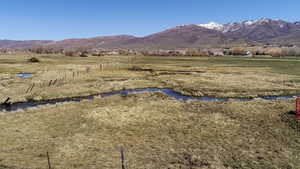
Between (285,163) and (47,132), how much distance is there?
16850 mm

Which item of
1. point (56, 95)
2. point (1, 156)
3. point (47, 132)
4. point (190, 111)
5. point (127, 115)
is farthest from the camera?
point (56, 95)

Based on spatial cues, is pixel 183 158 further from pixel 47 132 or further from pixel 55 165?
pixel 47 132

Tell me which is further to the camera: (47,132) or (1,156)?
(47,132)

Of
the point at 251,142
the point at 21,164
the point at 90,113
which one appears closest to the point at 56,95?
the point at 90,113

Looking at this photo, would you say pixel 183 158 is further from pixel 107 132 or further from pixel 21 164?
pixel 21 164

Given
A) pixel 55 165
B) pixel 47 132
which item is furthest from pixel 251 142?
pixel 47 132

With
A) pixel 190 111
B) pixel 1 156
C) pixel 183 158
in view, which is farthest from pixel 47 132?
pixel 190 111

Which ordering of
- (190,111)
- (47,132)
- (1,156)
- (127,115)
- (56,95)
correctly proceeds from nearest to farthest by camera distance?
(1,156), (47,132), (127,115), (190,111), (56,95)

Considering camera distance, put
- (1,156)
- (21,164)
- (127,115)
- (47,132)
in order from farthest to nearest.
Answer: (127,115)
(47,132)
(1,156)
(21,164)

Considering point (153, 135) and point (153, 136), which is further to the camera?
point (153, 135)

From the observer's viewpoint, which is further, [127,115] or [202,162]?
[127,115]

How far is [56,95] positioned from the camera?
26.2 meters

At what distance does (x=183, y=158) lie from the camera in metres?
11.1

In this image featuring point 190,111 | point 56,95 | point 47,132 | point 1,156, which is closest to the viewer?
point 1,156
